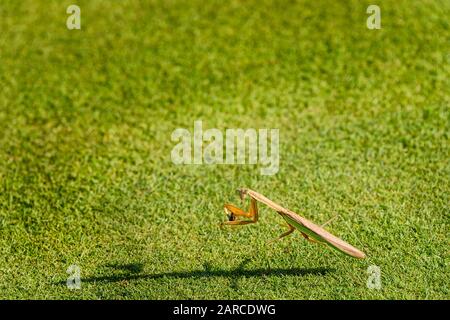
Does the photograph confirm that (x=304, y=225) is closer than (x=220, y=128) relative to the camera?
Yes

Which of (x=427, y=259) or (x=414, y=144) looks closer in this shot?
(x=427, y=259)

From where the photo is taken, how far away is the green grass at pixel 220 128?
170 inches

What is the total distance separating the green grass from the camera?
170 inches

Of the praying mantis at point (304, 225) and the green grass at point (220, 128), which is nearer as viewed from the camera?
the praying mantis at point (304, 225)

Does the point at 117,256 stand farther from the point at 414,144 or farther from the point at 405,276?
the point at 414,144

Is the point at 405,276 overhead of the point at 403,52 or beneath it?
beneath

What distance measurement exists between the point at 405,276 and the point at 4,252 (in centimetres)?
299

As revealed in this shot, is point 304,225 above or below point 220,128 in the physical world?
below

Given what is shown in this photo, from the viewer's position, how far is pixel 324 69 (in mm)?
6270

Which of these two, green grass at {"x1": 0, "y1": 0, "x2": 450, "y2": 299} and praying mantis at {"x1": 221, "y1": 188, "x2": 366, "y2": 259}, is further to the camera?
green grass at {"x1": 0, "y1": 0, "x2": 450, "y2": 299}

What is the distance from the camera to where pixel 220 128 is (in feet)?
18.7

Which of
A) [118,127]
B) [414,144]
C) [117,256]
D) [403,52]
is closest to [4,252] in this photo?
[117,256]
